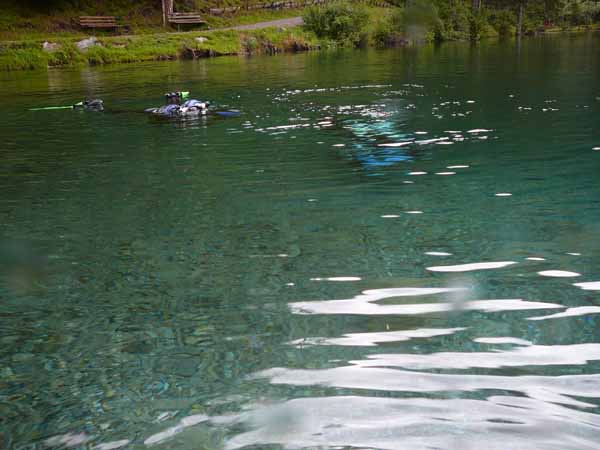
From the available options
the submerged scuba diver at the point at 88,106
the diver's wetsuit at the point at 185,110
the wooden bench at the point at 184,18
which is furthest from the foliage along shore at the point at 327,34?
the diver's wetsuit at the point at 185,110

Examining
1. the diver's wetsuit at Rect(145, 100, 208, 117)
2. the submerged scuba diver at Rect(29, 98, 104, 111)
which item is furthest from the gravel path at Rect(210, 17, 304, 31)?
the diver's wetsuit at Rect(145, 100, 208, 117)

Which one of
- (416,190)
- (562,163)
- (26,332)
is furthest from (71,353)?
(562,163)

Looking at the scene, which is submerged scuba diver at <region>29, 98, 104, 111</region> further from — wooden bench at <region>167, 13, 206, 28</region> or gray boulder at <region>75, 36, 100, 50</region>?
wooden bench at <region>167, 13, 206, 28</region>

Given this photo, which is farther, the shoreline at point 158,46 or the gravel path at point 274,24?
the gravel path at point 274,24

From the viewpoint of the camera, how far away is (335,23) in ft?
153

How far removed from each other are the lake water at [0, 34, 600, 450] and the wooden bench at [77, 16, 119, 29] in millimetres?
33785

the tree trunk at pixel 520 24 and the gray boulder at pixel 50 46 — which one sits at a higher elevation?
the tree trunk at pixel 520 24

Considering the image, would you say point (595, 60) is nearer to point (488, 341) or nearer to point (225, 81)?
point (225, 81)

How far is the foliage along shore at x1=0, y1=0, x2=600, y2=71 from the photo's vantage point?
35.0 meters

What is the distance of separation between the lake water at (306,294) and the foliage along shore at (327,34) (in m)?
26.8

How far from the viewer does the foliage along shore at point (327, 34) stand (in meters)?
35.0

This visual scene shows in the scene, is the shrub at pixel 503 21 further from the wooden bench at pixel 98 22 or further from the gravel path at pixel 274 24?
the wooden bench at pixel 98 22

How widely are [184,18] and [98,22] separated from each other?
250 inches

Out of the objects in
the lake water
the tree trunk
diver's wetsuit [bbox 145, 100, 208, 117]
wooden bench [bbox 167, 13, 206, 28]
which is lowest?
the lake water
